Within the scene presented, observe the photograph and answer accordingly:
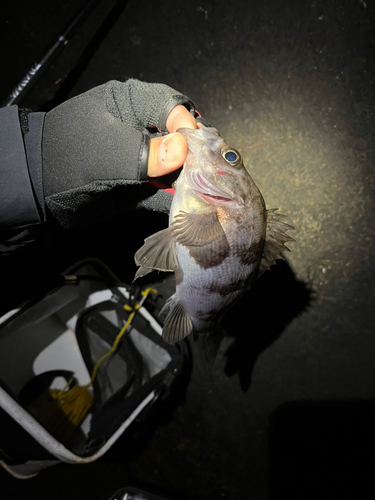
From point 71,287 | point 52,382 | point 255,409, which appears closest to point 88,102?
point 71,287

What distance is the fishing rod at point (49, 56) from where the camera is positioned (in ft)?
6.62

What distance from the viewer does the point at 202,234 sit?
1234mm

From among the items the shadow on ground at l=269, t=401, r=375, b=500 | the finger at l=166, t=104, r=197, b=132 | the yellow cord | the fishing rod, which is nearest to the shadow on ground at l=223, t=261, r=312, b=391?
the shadow on ground at l=269, t=401, r=375, b=500

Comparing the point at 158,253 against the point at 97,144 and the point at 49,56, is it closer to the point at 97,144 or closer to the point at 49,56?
the point at 97,144

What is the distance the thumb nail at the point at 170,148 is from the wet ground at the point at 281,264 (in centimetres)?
97

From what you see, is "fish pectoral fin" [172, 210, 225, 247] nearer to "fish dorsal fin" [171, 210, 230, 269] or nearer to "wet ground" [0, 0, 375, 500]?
"fish dorsal fin" [171, 210, 230, 269]

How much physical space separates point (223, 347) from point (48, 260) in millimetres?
1485

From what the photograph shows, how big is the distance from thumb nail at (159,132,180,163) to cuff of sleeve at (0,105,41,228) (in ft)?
1.80

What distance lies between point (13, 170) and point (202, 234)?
31.6 inches

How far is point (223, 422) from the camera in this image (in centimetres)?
225

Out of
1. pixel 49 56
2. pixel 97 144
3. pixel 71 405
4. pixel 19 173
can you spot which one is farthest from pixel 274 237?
pixel 49 56

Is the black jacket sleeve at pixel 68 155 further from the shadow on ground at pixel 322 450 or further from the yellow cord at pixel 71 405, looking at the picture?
the shadow on ground at pixel 322 450

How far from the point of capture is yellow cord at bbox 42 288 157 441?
1.94 metres

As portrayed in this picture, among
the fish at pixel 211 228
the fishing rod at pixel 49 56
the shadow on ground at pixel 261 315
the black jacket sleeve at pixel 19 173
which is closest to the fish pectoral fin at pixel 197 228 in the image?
the fish at pixel 211 228
